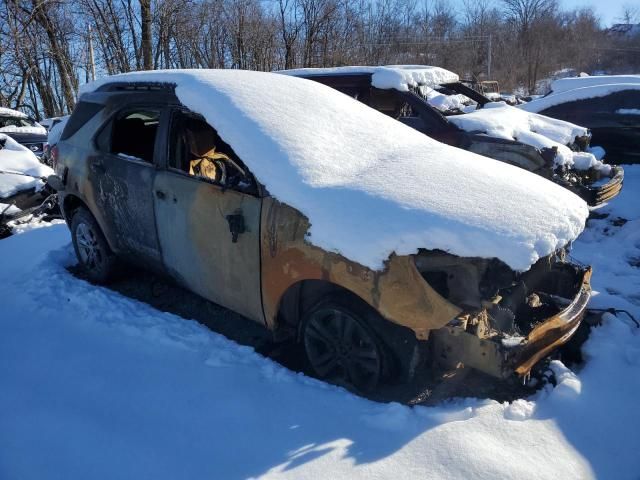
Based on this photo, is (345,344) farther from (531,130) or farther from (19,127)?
(19,127)

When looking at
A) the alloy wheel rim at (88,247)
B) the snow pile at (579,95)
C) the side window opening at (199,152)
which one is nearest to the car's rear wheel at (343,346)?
the side window opening at (199,152)

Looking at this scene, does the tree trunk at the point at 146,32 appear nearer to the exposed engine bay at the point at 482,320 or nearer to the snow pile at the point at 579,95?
the snow pile at the point at 579,95

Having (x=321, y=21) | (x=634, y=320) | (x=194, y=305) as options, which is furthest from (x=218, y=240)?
(x=321, y=21)

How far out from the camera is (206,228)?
3.48m

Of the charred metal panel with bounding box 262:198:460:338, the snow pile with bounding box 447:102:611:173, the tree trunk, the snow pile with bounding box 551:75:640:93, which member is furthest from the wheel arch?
the tree trunk

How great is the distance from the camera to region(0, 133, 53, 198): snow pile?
6.86 metres

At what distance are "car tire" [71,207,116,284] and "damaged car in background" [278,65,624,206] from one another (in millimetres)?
3627

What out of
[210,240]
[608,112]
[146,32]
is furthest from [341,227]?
[146,32]

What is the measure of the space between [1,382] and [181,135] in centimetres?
199

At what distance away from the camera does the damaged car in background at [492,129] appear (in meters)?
5.78

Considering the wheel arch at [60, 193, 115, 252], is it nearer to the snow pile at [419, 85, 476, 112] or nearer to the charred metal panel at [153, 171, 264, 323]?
the charred metal panel at [153, 171, 264, 323]

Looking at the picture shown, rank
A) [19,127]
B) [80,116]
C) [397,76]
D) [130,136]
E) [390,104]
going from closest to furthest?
[130,136], [80,116], [397,76], [390,104], [19,127]

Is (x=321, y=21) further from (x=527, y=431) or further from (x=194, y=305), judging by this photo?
(x=527, y=431)

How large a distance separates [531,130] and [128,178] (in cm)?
499
